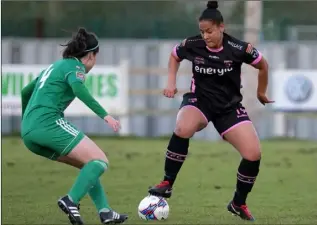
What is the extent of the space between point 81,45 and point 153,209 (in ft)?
5.73

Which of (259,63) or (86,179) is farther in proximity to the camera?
(259,63)

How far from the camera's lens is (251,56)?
30.6 ft

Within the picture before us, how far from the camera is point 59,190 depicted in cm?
1205

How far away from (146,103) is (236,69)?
16.3 m

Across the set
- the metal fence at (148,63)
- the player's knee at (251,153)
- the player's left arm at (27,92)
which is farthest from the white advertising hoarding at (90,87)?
the player's left arm at (27,92)

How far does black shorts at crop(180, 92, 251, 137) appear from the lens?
9.38m

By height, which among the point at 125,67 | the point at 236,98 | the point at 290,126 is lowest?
the point at 290,126

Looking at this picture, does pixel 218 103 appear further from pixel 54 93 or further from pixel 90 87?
pixel 90 87

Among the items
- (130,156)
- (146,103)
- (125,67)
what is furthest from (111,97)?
(130,156)

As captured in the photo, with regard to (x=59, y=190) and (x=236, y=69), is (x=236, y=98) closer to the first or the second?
(x=236, y=69)

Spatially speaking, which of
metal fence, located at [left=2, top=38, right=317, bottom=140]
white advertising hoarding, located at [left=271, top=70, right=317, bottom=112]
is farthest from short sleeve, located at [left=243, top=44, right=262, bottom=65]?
metal fence, located at [left=2, top=38, right=317, bottom=140]

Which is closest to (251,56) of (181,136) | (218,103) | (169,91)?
(218,103)

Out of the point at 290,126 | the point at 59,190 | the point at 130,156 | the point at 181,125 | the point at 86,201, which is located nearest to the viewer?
the point at 181,125

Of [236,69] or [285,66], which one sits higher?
[236,69]
